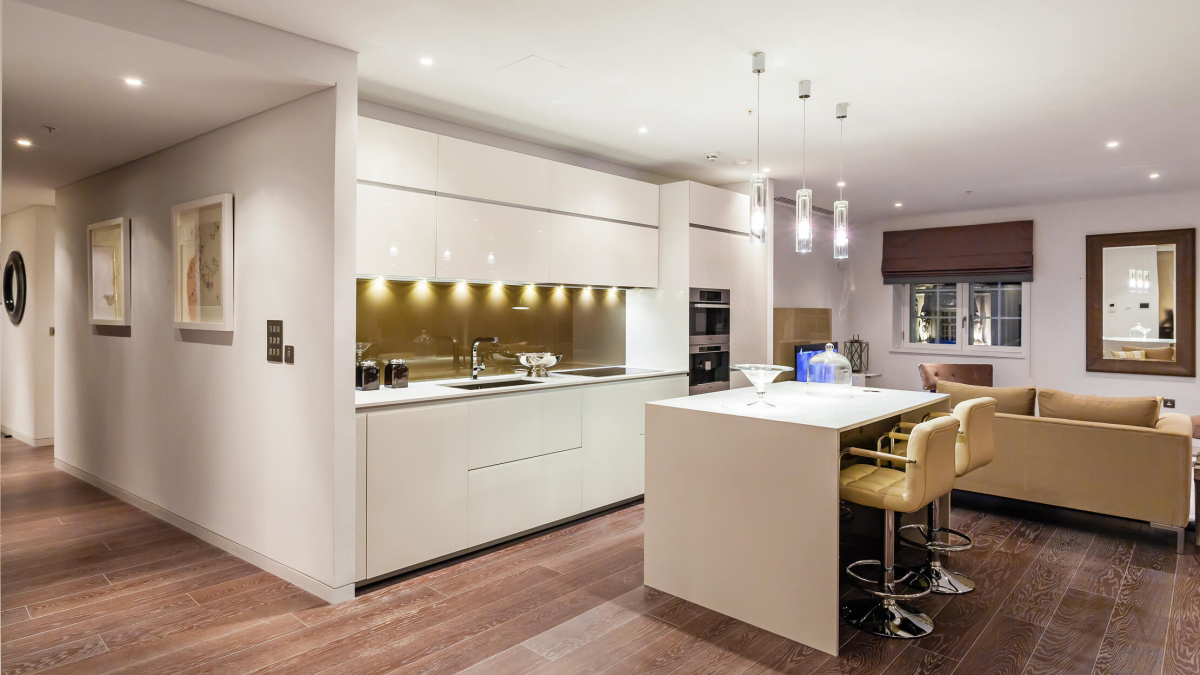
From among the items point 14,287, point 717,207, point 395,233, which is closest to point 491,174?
point 395,233

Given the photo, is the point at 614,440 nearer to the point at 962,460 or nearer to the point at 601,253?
the point at 601,253

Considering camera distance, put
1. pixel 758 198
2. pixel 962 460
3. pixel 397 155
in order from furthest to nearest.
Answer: pixel 397 155
pixel 758 198
pixel 962 460

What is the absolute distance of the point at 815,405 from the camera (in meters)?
3.24

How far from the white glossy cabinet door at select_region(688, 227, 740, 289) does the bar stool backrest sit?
2.27m

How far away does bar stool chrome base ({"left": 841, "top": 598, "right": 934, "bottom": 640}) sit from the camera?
2.81 meters

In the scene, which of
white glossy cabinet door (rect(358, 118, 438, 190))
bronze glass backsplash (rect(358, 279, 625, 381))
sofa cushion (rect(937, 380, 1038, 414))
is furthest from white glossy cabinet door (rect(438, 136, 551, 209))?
sofa cushion (rect(937, 380, 1038, 414))

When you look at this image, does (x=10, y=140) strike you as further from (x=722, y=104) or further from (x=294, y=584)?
(x=722, y=104)

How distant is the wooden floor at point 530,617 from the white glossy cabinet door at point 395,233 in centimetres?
161

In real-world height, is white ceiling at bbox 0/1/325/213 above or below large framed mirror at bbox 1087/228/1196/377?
above

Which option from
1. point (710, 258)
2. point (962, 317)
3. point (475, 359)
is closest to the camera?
point (475, 359)

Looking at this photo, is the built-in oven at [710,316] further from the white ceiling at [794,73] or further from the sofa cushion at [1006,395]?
the sofa cushion at [1006,395]

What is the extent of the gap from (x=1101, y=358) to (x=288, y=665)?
26.0 feet

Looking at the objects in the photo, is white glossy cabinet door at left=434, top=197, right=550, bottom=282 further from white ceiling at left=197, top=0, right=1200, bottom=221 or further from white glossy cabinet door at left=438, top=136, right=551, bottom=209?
white ceiling at left=197, top=0, right=1200, bottom=221

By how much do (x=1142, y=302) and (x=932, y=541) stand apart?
17.9 ft
